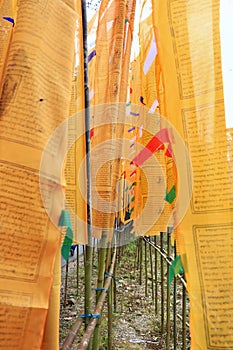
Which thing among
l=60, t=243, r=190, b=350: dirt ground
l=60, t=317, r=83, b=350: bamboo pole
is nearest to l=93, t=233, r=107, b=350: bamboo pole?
l=60, t=317, r=83, b=350: bamboo pole

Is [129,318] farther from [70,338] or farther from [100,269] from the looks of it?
[70,338]

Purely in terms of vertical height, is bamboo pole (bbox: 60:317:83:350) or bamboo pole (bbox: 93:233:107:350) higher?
bamboo pole (bbox: 93:233:107:350)

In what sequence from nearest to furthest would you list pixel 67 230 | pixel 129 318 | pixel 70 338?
pixel 67 230
pixel 70 338
pixel 129 318

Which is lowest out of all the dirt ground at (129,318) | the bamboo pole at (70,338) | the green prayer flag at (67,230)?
the bamboo pole at (70,338)

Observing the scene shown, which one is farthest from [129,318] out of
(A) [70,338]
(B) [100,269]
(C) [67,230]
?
(C) [67,230]

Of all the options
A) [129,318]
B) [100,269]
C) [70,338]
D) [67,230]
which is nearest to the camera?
[67,230]

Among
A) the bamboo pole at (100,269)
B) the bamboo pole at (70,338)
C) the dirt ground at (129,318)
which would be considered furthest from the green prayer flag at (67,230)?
the dirt ground at (129,318)

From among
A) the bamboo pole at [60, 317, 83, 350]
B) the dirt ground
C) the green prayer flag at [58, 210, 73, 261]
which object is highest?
the dirt ground

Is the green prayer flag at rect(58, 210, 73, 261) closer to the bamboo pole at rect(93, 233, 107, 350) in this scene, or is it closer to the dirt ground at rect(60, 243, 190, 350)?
the bamboo pole at rect(93, 233, 107, 350)

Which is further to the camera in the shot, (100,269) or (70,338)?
(100,269)

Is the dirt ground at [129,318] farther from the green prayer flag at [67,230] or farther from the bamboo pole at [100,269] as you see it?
the green prayer flag at [67,230]

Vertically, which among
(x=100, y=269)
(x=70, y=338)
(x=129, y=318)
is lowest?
(x=70, y=338)

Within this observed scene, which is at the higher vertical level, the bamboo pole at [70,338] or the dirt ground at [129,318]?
the dirt ground at [129,318]

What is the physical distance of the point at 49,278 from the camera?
0.57 m
